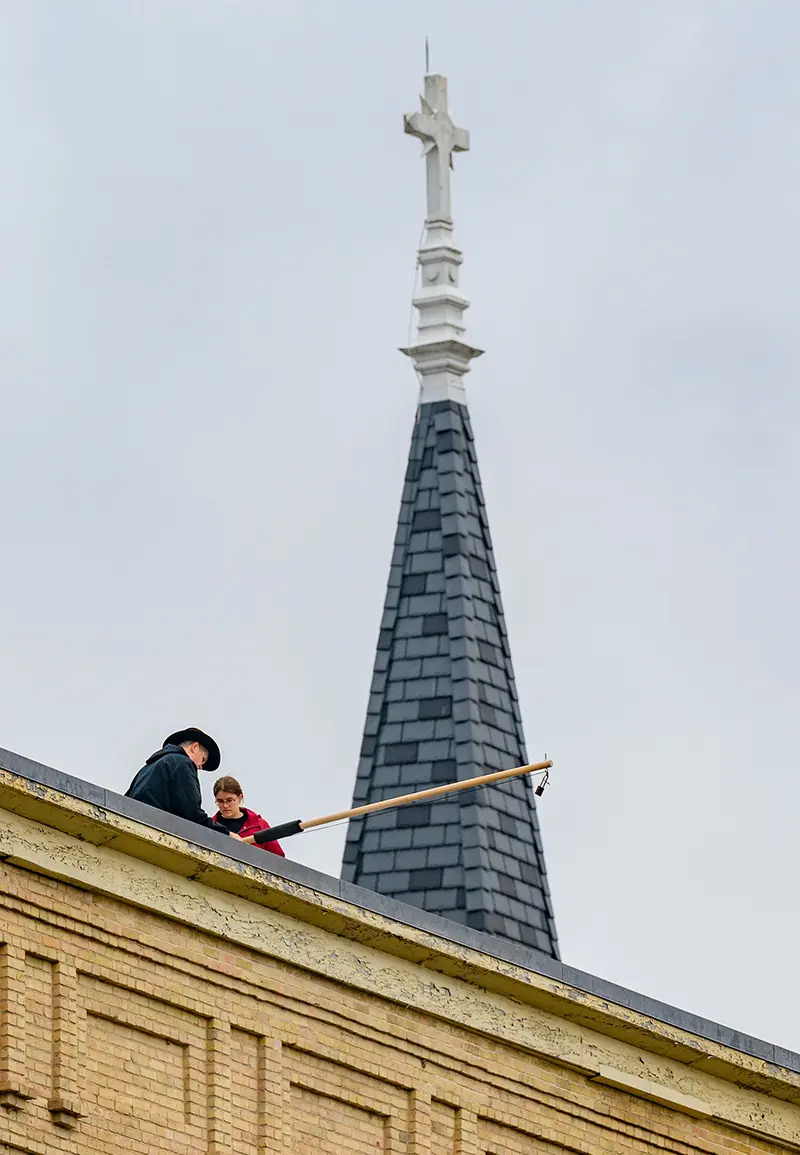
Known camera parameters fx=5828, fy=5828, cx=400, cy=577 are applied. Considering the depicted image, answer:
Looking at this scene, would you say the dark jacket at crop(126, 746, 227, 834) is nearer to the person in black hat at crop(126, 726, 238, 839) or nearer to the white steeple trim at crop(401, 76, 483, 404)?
the person in black hat at crop(126, 726, 238, 839)

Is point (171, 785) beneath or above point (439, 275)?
beneath

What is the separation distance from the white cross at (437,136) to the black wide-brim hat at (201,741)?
38.1 meters

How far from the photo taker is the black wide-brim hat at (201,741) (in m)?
33.1

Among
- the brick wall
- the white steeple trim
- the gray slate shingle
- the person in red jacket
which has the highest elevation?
the white steeple trim

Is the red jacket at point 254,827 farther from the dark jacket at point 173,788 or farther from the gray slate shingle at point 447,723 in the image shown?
the gray slate shingle at point 447,723

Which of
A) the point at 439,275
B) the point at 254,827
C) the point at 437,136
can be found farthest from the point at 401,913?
the point at 437,136

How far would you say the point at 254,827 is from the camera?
3484cm

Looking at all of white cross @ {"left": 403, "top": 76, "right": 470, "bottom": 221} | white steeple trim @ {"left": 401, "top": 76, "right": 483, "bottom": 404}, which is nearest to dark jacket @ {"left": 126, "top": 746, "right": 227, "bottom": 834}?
white steeple trim @ {"left": 401, "top": 76, "right": 483, "bottom": 404}

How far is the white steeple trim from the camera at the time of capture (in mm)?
69312

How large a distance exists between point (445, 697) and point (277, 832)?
3074cm

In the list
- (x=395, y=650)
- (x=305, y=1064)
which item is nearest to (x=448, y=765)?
(x=395, y=650)

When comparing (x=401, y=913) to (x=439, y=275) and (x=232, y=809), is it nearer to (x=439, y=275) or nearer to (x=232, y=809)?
(x=232, y=809)

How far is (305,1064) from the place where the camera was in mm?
33094

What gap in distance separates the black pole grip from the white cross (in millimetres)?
Result: 35445
